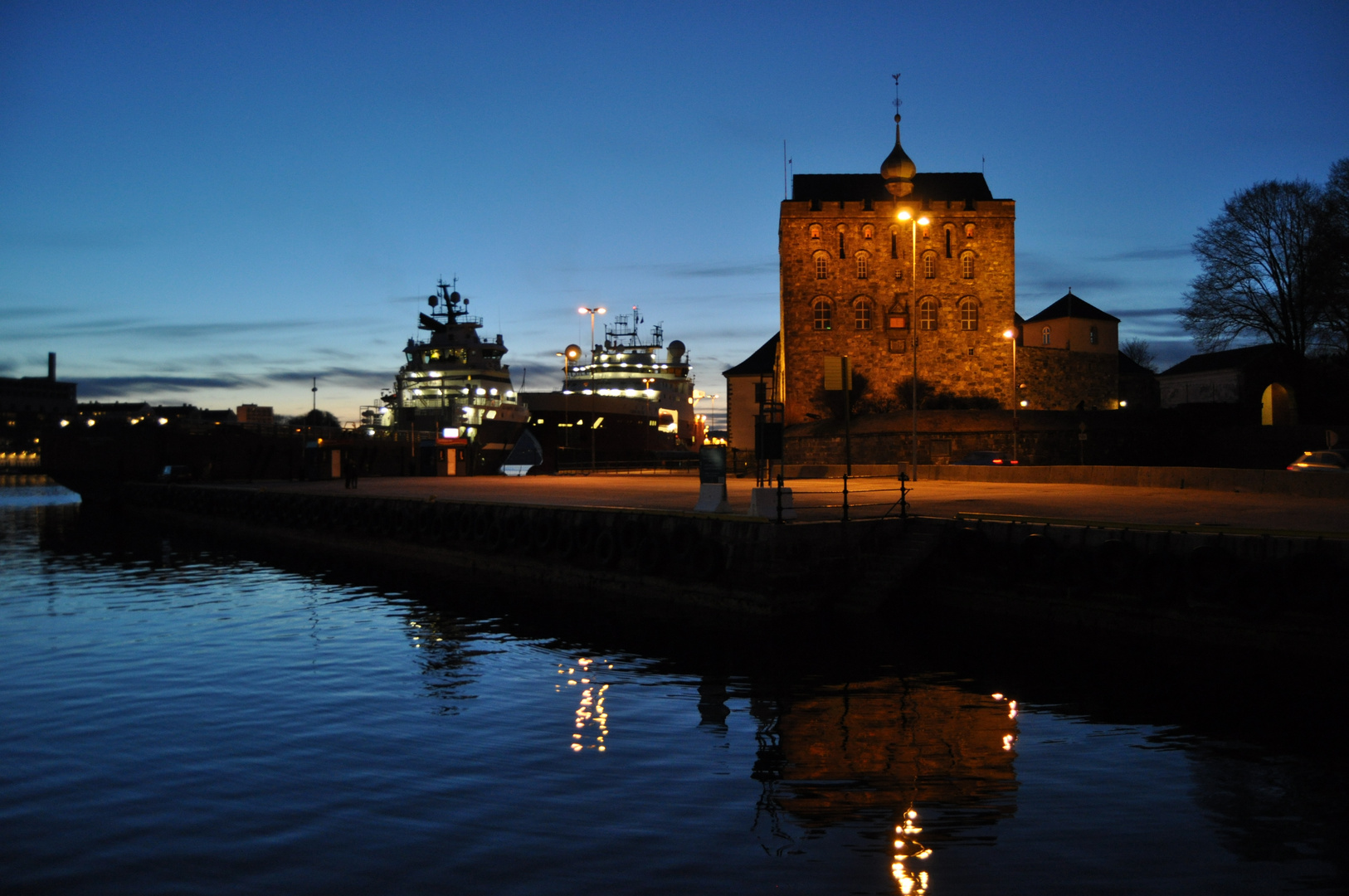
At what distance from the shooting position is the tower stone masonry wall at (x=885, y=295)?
53312mm

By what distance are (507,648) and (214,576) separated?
12.5m

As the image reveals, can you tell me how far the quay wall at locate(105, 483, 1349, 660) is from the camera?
449 inches

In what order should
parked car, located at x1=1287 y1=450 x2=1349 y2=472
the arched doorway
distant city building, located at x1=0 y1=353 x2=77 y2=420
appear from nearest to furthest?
parked car, located at x1=1287 y1=450 x2=1349 y2=472
the arched doorway
distant city building, located at x1=0 y1=353 x2=77 y2=420

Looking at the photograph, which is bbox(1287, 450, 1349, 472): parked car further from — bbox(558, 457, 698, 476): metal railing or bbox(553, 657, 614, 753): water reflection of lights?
bbox(558, 457, 698, 476): metal railing

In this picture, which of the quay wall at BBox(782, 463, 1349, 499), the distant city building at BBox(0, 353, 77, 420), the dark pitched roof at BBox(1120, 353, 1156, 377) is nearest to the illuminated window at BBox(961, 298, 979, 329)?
the quay wall at BBox(782, 463, 1349, 499)

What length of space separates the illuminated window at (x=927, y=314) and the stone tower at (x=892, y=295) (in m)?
0.05

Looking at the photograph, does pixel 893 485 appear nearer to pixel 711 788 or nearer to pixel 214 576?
pixel 214 576

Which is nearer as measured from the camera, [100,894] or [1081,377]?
[100,894]

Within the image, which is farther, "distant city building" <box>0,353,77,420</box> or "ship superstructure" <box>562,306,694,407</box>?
"distant city building" <box>0,353,77,420</box>

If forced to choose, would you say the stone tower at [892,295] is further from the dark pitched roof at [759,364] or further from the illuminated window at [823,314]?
the dark pitched roof at [759,364]

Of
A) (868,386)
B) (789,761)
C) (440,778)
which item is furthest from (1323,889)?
(868,386)

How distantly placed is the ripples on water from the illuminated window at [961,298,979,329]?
4304 centimetres

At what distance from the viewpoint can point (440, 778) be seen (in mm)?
7352

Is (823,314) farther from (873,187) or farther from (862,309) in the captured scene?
(873,187)
